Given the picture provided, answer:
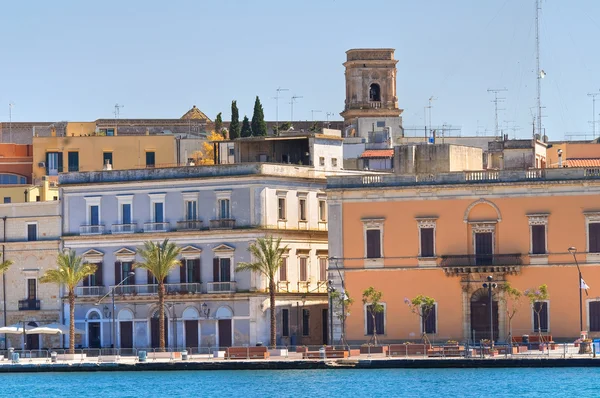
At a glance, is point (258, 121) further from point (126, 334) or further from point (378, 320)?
point (378, 320)

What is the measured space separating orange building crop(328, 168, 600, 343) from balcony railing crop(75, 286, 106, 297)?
37.8 ft

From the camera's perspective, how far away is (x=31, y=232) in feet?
272

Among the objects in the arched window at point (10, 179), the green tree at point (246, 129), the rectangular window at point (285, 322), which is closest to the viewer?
the rectangular window at point (285, 322)

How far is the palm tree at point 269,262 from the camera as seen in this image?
75.0 meters

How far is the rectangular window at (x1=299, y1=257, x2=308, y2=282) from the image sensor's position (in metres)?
78.8

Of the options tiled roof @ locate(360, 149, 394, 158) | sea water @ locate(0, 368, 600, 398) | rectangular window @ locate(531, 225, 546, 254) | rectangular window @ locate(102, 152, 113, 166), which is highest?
rectangular window @ locate(102, 152, 113, 166)

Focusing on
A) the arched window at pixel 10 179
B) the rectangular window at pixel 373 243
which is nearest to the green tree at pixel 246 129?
the arched window at pixel 10 179

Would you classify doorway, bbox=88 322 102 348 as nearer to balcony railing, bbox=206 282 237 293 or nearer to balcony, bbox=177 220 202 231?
balcony railing, bbox=206 282 237 293

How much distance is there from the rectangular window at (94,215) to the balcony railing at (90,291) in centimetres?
282

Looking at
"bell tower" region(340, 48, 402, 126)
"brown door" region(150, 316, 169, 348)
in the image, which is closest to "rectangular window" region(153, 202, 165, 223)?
"brown door" region(150, 316, 169, 348)

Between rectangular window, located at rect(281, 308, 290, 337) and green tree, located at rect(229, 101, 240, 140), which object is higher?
green tree, located at rect(229, 101, 240, 140)

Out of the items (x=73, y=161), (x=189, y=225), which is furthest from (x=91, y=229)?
(x=73, y=161)

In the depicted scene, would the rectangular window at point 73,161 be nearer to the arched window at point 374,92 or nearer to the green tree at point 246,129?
the green tree at point 246,129

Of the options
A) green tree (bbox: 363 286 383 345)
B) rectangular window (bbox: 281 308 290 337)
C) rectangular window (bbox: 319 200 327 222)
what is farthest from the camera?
rectangular window (bbox: 319 200 327 222)
